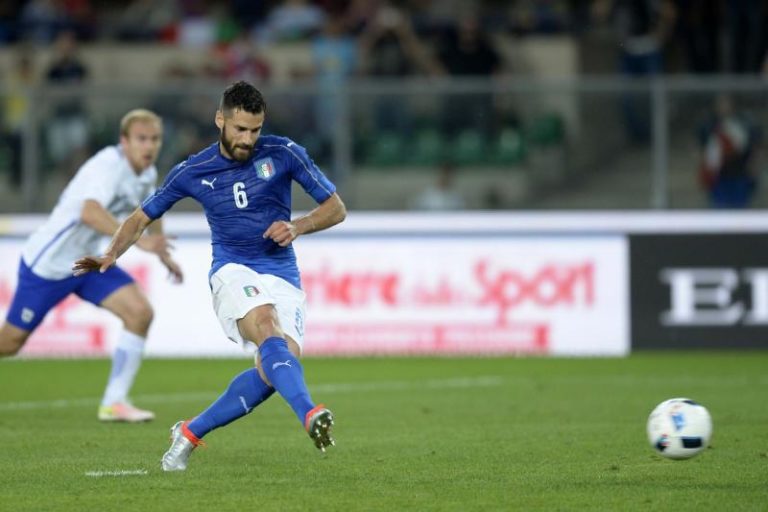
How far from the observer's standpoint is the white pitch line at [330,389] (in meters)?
13.3

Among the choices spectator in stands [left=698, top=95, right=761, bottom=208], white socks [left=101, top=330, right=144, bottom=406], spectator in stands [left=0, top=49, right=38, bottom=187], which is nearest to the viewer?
white socks [left=101, top=330, right=144, bottom=406]

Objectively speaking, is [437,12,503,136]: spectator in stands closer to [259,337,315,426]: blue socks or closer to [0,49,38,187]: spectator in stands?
[0,49,38,187]: spectator in stands

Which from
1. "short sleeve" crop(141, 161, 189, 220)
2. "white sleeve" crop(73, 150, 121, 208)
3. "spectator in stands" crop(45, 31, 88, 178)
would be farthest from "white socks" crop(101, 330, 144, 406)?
"spectator in stands" crop(45, 31, 88, 178)

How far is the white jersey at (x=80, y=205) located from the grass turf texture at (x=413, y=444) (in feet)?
4.01

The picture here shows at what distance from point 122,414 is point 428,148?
7.72 meters

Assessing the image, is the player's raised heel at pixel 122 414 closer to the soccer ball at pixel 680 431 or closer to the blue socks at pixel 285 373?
the blue socks at pixel 285 373

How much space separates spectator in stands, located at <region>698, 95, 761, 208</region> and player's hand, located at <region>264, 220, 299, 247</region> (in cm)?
1068

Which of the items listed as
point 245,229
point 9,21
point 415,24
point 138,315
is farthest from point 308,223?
point 9,21

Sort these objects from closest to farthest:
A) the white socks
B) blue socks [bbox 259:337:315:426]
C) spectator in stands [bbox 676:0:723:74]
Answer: blue socks [bbox 259:337:315:426]
the white socks
spectator in stands [bbox 676:0:723:74]

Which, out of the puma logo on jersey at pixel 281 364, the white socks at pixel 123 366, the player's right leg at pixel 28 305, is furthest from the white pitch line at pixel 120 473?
the player's right leg at pixel 28 305

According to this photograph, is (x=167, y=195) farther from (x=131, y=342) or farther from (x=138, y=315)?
(x=131, y=342)

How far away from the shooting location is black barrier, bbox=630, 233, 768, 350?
17.9 m

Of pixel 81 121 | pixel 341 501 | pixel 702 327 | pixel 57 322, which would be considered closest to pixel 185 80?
pixel 81 121

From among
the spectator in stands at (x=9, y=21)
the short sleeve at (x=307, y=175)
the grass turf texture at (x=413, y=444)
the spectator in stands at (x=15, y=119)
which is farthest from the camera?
the spectator in stands at (x=9, y=21)
